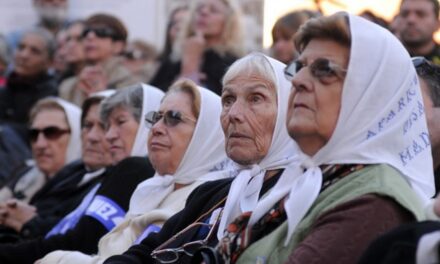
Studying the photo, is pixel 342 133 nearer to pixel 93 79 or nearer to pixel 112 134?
pixel 112 134

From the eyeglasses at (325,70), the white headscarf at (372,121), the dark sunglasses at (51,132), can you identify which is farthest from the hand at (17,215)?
the eyeglasses at (325,70)

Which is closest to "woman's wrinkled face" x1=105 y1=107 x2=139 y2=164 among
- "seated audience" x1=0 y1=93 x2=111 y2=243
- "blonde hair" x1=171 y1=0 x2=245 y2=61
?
"seated audience" x1=0 y1=93 x2=111 y2=243

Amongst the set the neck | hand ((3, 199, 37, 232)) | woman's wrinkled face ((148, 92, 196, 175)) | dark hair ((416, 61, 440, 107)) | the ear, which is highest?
dark hair ((416, 61, 440, 107))

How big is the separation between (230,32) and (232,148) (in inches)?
146

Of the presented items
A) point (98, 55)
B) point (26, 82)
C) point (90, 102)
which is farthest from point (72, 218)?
point (26, 82)

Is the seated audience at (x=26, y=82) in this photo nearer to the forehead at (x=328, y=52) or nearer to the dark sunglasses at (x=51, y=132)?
the dark sunglasses at (x=51, y=132)

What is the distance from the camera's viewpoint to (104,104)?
757 cm

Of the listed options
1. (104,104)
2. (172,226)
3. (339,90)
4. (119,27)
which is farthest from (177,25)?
(339,90)

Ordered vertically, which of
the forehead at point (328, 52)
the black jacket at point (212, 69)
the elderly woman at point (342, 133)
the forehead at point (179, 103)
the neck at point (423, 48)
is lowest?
the black jacket at point (212, 69)

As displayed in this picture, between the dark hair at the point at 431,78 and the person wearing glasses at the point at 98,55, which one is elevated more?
the dark hair at the point at 431,78

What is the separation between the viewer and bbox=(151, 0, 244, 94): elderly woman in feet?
29.1

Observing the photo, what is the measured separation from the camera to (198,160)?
6.32 meters

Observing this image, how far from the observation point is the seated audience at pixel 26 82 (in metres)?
11.0

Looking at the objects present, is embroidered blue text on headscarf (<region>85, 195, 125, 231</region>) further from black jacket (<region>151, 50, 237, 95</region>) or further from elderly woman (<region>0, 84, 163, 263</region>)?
black jacket (<region>151, 50, 237, 95</region>)
